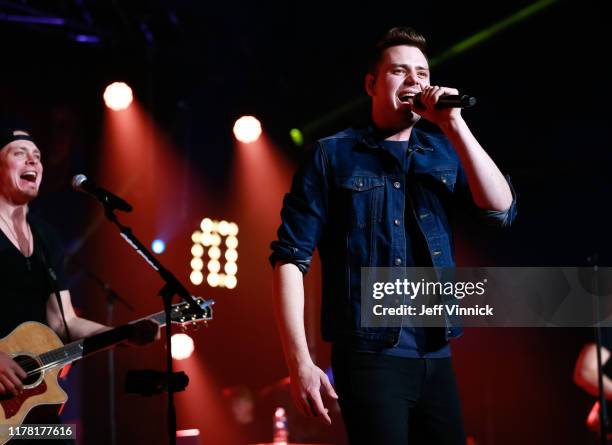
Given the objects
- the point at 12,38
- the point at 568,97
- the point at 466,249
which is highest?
the point at 12,38

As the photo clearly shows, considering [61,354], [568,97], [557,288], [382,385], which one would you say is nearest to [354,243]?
[382,385]

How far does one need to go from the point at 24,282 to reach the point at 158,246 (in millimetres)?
4051

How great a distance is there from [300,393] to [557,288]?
5.44 meters

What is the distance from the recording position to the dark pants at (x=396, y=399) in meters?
2.06

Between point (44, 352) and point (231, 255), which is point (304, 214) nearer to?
point (44, 352)

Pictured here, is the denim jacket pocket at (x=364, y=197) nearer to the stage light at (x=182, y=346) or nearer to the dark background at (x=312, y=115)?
the dark background at (x=312, y=115)

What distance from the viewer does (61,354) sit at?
374cm

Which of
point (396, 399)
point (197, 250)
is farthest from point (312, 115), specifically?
point (396, 399)

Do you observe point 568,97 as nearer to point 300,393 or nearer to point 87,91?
point 87,91

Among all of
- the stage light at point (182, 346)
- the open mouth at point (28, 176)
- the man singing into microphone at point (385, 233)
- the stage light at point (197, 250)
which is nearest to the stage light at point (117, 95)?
the stage light at point (197, 250)

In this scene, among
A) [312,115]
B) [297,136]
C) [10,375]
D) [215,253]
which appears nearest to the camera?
[10,375]

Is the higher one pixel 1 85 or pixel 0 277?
pixel 1 85

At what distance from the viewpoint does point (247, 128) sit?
27.6 ft

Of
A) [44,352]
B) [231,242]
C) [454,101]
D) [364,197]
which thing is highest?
[231,242]
